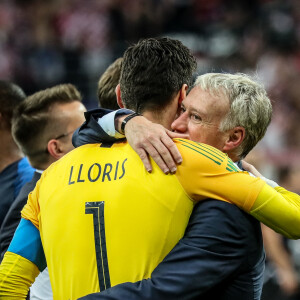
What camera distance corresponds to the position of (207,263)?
2.06m

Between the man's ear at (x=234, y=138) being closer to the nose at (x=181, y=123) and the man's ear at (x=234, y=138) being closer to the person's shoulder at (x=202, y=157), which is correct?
the nose at (x=181, y=123)

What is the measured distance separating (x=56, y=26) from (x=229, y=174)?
9.72 metres

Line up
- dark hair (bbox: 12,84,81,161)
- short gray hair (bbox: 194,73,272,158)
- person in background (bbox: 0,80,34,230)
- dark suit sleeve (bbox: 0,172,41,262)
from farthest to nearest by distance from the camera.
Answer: person in background (bbox: 0,80,34,230), dark hair (bbox: 12,84,81,161), dark suit sleeve (bbox: 0,172,41,262), short gray hair (bbox: 194,73,272,158)

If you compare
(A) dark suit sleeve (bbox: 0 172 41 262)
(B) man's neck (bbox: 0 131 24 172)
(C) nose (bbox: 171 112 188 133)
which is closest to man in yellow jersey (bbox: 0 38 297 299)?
(C) nose (bbox: 171 112 188 133)

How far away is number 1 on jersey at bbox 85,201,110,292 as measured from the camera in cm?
212

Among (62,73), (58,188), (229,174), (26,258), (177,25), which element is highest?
(229,174)

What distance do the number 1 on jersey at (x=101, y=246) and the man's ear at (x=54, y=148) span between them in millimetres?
1308

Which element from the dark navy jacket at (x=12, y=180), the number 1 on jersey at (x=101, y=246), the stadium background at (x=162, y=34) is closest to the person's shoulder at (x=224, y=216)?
the number 1 on jersey at (x=101, y=246)

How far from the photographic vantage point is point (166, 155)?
6.89ft

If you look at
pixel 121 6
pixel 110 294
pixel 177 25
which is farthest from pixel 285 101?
pixel 110 294

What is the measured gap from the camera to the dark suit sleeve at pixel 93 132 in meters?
2.32

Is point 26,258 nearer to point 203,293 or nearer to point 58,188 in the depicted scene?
point 58,188

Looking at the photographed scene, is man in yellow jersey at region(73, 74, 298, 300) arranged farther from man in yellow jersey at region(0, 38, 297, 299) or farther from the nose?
the nose

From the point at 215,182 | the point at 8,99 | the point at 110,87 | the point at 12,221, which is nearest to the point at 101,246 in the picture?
the point at 215,182
